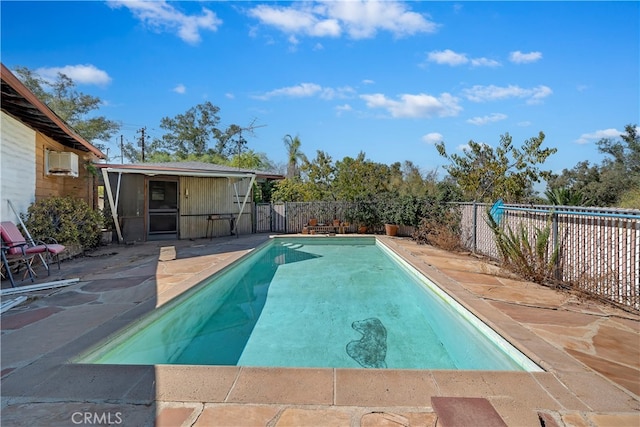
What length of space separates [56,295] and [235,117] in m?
27.7

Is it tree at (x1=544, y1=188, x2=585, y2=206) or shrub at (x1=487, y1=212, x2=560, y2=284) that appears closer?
shrub at (x1=487, y1=212, x2=560, y2=284)

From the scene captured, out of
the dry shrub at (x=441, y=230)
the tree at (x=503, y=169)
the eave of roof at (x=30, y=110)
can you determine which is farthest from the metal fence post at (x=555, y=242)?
the eave of roof at (x=30, y=110)

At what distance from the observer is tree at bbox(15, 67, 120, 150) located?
2148cm

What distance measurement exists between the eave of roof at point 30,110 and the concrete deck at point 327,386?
3.78 meters

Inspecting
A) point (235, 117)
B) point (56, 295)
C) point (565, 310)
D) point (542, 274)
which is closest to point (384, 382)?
point (565, 310)

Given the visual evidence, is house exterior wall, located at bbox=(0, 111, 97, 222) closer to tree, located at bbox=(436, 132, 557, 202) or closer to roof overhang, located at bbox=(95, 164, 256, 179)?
roof overhang, located at bbox=(95, 164, 256, 179)

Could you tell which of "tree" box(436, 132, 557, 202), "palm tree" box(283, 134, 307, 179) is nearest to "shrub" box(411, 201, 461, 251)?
"tree" box(436, 132, 557, 202)

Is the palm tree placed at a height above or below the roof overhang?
above

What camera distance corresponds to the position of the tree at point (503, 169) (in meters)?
11.5

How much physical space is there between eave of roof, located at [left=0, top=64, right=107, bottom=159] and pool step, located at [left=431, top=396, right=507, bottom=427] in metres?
7.04

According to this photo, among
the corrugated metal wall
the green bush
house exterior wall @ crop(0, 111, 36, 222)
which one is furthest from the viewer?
the corrugated metal wall

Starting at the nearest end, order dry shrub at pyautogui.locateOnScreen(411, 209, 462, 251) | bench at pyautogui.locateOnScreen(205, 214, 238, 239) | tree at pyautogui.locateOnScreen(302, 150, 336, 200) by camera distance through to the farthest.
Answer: dry shrub at pyautogui.locateOnScreen(411, 209, 462, 251)
bench at pyautogui.locateOnScreen(205, 214, 238, 239)
tree at pyautogui.locateOnScreen(302, 150, 336, 200)

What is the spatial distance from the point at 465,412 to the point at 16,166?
8.90 meters

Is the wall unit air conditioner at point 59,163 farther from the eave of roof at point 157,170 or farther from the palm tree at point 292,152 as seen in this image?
the palm tree at point 292,152
